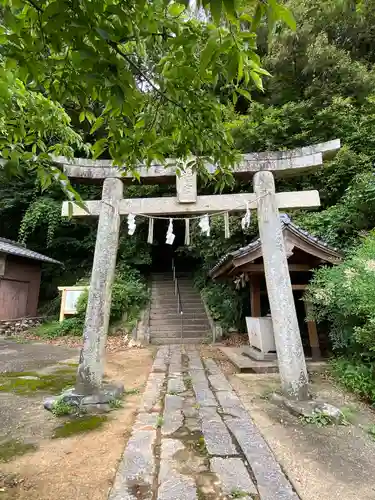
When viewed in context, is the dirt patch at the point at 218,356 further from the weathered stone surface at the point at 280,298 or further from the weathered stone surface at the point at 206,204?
the weathered stone surface at the point at 206,204

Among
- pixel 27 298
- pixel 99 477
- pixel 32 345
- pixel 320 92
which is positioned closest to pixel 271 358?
pixel 99 477

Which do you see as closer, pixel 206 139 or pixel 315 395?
pixel 206 139

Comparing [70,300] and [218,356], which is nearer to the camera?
[218,356]

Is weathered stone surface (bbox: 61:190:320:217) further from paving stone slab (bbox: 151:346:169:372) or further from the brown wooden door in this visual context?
the brown wooden door

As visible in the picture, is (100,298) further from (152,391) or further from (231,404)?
(231,404)

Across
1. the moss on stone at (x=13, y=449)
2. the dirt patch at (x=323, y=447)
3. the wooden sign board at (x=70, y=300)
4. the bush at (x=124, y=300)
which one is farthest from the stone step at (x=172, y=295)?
the moss on stone at (x=13, y=449)

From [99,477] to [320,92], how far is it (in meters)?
13.3

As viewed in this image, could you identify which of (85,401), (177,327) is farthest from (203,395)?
(177,327)

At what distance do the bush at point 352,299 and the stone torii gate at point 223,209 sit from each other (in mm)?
927

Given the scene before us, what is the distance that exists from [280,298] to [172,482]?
281 cm

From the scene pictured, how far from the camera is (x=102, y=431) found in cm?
335

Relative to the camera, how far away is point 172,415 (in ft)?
12.0

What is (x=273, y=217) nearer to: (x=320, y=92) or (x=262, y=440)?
(x=262, y=440)

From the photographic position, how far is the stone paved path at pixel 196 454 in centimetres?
220
